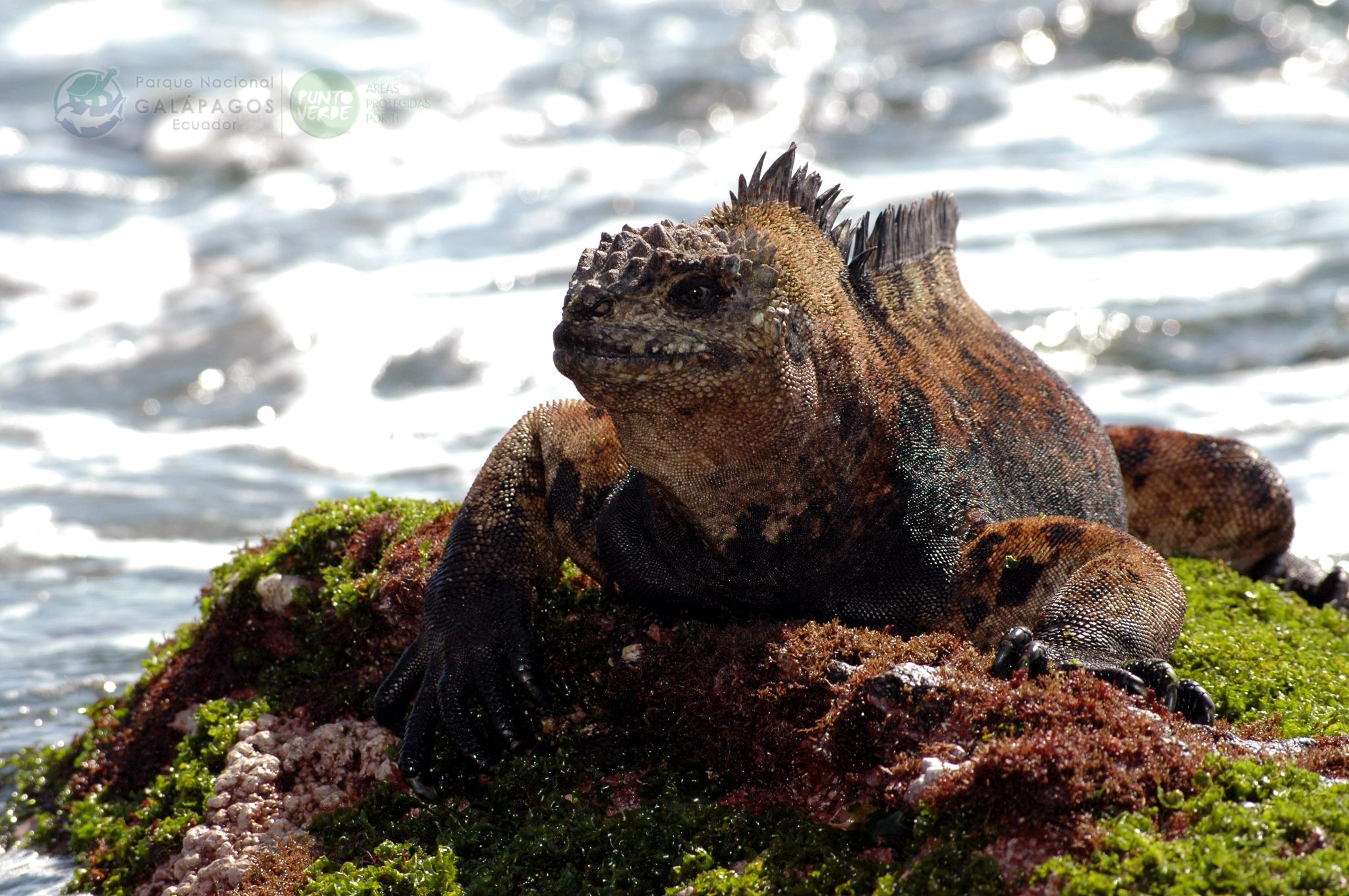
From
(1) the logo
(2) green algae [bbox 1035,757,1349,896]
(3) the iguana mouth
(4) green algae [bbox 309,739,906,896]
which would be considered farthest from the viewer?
(1) the logo

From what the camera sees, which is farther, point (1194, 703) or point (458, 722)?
point (458, 722)

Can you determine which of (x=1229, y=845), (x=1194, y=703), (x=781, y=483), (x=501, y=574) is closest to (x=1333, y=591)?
(x=1194, y=703)

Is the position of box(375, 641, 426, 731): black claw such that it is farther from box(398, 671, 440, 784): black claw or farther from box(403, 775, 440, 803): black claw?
box(403, 775, 440, 803): black claw

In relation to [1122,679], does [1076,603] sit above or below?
above

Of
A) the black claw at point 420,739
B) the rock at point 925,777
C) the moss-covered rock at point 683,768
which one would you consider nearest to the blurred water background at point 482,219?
the moss-covered rock at point 683,768

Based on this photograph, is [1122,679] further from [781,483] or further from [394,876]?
[394,876]

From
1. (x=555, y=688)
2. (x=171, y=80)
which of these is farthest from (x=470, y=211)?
(x=555, y=688)

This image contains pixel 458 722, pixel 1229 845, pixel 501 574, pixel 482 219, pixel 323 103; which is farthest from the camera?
pixel 323 103

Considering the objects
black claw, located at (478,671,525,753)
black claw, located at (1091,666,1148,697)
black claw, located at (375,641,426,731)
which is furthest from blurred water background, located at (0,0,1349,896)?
black claw, located at (1091,666,1148,697)
